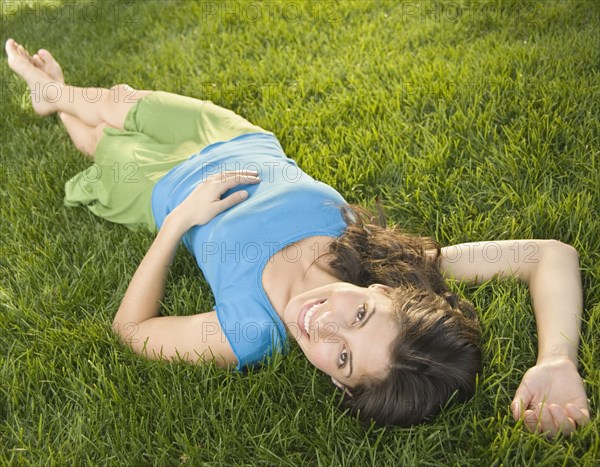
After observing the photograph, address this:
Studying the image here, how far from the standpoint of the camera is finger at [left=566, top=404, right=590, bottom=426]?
1626mm

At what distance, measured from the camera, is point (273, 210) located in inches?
83.4

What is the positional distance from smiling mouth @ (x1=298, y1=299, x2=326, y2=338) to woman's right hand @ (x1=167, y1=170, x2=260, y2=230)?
0.56 m

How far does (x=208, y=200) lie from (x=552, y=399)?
124 centimetres

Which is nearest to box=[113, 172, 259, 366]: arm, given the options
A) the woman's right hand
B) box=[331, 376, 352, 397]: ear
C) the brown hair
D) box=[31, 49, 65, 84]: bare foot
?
the woman's right hand

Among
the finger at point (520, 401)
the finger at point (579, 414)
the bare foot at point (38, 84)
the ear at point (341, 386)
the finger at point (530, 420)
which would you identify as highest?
the bare foot at point (38, 84)

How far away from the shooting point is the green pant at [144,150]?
8.22ft

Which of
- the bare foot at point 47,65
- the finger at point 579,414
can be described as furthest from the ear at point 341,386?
the bare foot at point 47,65

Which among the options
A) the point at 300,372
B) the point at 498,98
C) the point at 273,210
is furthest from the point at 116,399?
the point at 498,98

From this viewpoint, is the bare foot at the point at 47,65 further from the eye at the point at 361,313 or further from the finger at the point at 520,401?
the finger at the point at 520,401

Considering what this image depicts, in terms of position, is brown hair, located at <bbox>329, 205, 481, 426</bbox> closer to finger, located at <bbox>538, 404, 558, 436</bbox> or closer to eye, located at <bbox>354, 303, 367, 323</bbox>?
eye, located at <bbox>354, 303, 367, 323</bbox>

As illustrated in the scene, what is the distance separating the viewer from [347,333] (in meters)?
1.70

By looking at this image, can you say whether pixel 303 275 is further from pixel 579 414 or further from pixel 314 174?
pixel 579 414

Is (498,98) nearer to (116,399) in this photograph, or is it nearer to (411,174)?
(411,174)

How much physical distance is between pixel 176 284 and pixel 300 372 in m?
0.62
